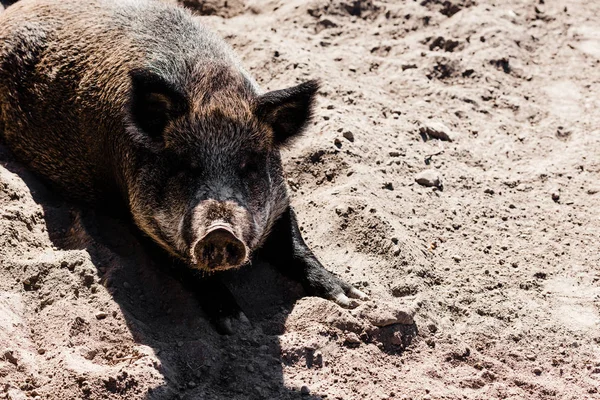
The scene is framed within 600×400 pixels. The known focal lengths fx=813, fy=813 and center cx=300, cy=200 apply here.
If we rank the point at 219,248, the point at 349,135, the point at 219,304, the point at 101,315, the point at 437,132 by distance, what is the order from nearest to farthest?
the point at 219,248 → the point at 101,315 → the point at 219,304 → the point at 349,135 → the point at 437,132

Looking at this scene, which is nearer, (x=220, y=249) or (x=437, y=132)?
(x=220, y=249)

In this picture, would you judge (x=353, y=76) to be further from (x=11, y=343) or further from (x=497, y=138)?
(x=11, y=343)

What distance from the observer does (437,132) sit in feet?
21.0

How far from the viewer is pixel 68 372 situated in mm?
4102

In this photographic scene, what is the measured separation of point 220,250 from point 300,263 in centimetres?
109

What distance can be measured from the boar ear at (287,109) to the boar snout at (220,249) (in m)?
1.04

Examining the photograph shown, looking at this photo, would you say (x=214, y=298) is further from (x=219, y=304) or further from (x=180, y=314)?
(x=180, y=314)

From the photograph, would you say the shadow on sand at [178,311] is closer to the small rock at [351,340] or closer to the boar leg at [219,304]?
the boar leg at [219,304]

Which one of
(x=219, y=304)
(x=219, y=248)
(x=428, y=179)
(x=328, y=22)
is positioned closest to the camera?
(x=219, y=248)

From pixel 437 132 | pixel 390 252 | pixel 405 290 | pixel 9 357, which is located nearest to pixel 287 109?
pixel 390 252

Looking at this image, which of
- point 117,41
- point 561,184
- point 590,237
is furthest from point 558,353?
point 117,41

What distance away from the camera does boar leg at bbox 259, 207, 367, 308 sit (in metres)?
4.95

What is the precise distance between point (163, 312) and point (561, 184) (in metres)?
3.04

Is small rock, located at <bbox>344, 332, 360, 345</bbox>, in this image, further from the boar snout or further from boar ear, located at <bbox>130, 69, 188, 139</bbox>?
boar ear, located at <bbox>130, 69, 188, 139</bbox>
